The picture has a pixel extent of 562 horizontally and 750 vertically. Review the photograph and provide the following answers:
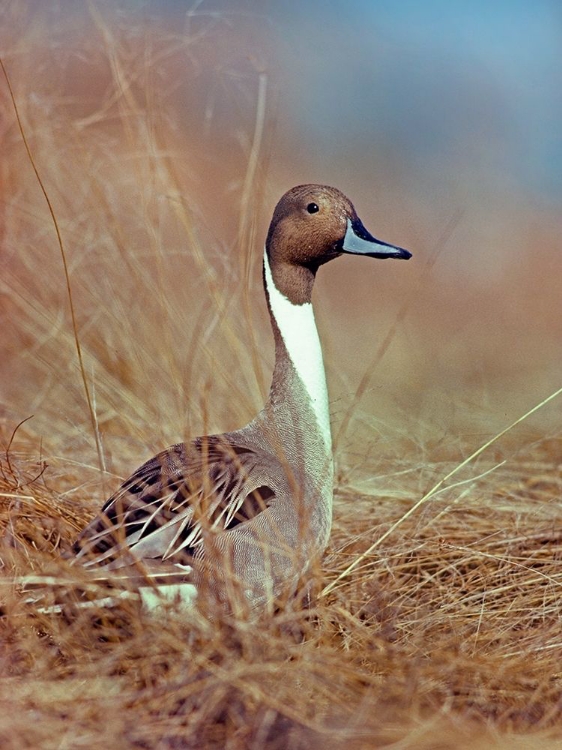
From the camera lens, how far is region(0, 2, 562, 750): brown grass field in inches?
77.1

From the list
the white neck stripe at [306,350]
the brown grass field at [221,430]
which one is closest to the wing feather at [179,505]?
the brown grass field at [221,430]

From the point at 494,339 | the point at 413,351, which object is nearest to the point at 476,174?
the point at 494,339

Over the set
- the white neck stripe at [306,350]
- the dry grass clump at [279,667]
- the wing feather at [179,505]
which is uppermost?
the white neck stripe at [306,350]

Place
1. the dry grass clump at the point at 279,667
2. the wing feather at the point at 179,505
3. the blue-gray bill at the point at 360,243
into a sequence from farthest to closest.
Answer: the blue-gray bill at the point at 360,243 < the wing feather at the point at 179,505 < the dry grass clump at the point at 279,667

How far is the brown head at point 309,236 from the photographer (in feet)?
8.66

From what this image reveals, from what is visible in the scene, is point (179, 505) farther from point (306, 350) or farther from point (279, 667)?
point (306, 350)

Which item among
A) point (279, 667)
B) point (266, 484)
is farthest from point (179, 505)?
point (279, 667)

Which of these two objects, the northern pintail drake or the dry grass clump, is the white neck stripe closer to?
Answer: the northern pintail drake

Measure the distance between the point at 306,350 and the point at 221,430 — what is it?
1484 mm

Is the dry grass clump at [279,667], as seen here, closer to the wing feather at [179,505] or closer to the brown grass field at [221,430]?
the brown grass field at [221,430]

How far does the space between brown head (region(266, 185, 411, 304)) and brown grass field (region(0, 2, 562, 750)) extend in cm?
23

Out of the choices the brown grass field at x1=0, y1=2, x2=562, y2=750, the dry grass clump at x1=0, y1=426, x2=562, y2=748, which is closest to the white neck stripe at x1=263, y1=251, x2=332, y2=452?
the brown grass field at x1=0, y1=2, x2=562, y2=750

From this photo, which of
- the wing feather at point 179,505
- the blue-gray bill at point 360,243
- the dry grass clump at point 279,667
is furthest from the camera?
the blue-gray bill at point 360,243

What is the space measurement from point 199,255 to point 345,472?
101 centimetres
